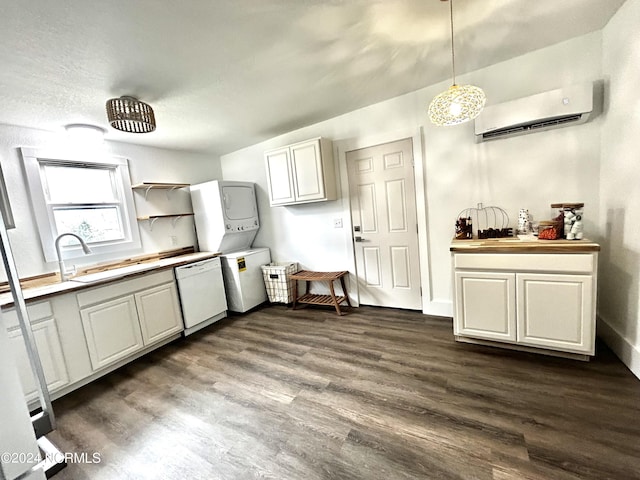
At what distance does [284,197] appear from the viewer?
3.36m

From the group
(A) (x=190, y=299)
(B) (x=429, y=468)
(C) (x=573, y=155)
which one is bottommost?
(B) (x=429, y=468)

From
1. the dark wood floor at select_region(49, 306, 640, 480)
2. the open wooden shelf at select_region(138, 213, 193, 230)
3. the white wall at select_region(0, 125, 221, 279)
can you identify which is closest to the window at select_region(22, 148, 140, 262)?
the white wall at select_region(0, 125, 221, 279)

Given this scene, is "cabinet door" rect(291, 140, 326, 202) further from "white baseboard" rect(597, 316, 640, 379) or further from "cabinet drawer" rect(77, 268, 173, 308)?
"white baseboard" rect(597, 316, 640, 379)

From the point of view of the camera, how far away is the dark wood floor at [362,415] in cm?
127

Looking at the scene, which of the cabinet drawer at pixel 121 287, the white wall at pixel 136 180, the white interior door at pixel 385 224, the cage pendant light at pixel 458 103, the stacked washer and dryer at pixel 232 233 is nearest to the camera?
the cage pendant light at pixel 458 103

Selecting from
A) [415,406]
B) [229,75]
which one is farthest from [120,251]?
[415,406]

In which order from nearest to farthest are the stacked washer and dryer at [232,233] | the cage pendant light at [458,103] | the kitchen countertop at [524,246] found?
the cage pendant light at [458,103], the kitchen countertop at [524,246], the stacked washer and dryer at [232,233]

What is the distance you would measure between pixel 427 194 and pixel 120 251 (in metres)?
3.57

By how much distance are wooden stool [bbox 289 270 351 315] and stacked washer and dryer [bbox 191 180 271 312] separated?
605 mm

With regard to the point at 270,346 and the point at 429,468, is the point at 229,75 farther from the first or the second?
the point at 429,468

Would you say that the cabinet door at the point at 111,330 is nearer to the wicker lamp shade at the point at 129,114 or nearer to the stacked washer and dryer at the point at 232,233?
the stacked washer and dryer at the point at 232,233

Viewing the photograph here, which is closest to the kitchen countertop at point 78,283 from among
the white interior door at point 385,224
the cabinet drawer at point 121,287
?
the cabinet drawer at point 121,287

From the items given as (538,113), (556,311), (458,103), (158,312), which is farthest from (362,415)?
(538,113)

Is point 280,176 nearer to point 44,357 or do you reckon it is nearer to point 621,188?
point 44,357
